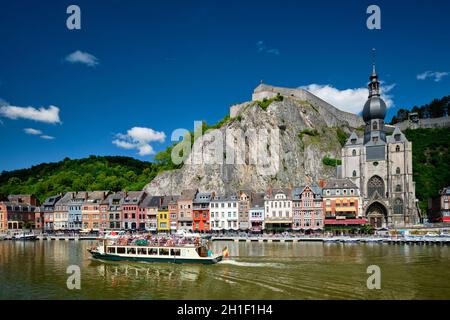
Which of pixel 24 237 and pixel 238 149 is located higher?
pixel 238 149

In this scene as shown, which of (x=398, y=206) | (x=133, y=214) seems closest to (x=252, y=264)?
(x=133, y=214)

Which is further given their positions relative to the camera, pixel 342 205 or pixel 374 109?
pixel 374 109

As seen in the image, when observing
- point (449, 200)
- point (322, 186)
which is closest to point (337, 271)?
point (322, 186)

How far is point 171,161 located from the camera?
395ft

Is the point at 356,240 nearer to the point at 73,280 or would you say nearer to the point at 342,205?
the point at 342,205

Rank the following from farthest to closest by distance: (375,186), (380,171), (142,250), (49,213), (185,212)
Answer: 1. (49,213)
2. (375,186)
3. (380,171)
4. (185,212)
5. (142,250)

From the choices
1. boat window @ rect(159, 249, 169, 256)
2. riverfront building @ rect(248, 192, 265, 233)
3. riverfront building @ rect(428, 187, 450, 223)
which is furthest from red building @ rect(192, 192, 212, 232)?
riverfront building @ rect(428, 187, 450, 223)

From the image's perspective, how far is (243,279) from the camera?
31016 mm

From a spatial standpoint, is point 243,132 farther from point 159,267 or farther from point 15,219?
point 159,267

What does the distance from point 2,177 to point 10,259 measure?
4683 inches

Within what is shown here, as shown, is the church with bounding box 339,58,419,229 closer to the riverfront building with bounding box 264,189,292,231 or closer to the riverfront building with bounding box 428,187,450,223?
the riverfront building with bounding box 428,187,450,223

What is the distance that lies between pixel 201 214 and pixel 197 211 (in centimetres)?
116

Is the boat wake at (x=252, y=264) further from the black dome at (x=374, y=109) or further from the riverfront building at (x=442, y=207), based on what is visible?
the black dome at (x=374, y=109)
